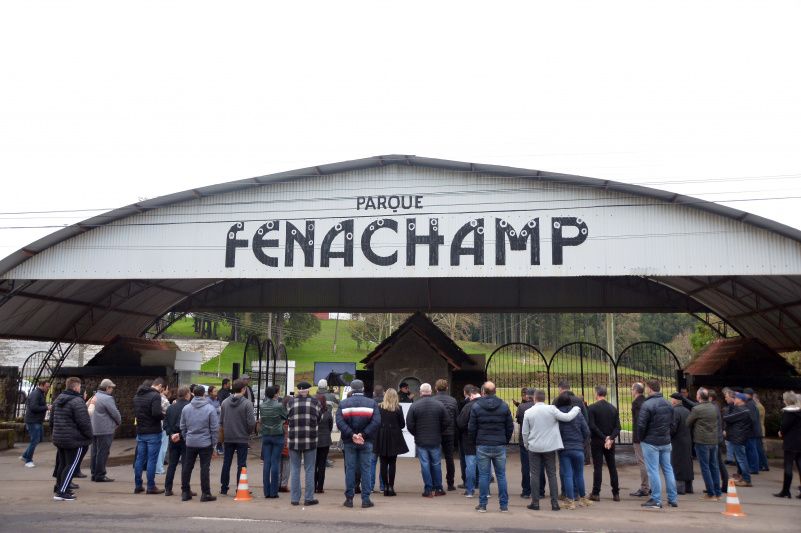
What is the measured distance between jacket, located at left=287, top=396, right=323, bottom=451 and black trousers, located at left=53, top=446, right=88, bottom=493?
3.19 metres

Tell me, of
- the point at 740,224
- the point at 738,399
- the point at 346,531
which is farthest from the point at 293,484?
the point at 740,224

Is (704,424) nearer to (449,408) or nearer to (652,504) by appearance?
(652,504)

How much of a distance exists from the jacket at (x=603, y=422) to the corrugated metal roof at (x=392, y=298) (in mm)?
9078

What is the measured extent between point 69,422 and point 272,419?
2.90 meters

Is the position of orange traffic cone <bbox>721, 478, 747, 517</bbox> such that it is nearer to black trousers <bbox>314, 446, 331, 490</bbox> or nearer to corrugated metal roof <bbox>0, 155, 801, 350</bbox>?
black trousers <bbox>314, 446, 331, 490</bbox>

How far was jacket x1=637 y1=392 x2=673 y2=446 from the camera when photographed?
31.2ft

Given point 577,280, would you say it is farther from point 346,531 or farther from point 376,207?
point 346,531

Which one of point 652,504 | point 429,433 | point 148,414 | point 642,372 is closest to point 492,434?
point 429,433

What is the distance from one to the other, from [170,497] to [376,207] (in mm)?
7785

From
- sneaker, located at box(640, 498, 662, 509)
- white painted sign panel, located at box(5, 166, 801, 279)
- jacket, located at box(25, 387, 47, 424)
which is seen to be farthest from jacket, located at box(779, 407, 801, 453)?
jacket, located at box(25, 387, 47, 424)

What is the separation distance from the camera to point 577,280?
2241 cm

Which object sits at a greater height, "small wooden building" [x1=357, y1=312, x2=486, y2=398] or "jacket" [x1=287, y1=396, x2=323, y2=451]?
"small wooden building" [x1=357, y1=312, x2=486, y2=398]

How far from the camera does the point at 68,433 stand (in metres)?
9.80

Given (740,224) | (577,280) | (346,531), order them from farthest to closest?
(577,280)
(740,224)
(346,531)
